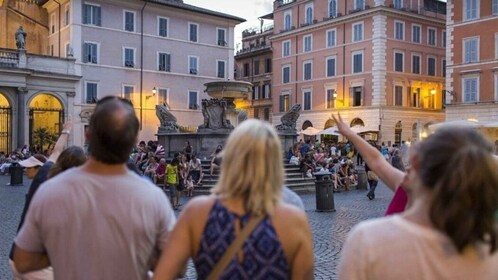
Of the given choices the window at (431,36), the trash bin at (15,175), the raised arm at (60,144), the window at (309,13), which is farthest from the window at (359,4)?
the raised arm at (60,144)

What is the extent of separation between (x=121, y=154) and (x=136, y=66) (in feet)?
135

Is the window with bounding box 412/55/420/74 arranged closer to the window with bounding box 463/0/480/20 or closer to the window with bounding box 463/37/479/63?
the window with bounding box 463/37/479/63

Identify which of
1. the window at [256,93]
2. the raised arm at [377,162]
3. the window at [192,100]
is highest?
the window at [256,93]

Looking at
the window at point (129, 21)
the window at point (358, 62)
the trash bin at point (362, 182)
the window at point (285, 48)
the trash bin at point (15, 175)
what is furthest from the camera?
the window at point (285, 48)

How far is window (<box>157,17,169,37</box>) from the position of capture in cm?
4412

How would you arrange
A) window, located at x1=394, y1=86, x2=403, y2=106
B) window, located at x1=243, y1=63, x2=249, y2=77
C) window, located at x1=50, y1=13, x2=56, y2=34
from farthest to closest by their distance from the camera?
window, located at x1=243, y1=63, x2=249, y2=77, window, located at x1=394, y1=86, x2=403, y2=106, window, located at x1=50, y1=13, x2=56, y2=34

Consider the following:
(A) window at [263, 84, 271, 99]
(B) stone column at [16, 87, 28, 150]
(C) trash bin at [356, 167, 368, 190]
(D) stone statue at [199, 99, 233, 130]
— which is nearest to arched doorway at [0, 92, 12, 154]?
(B) stone column at [16, 87, 28, 150]

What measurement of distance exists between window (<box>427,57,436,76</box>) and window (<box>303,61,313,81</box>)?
10.2 meters

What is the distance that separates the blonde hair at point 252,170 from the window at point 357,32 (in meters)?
46.0

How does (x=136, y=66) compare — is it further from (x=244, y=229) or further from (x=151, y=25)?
(x=244, y=229)

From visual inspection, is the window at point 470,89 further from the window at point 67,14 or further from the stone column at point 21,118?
the stone column at point 21,118

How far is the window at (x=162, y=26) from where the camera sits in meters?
44.1

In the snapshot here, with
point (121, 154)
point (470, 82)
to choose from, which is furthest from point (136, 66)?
point (121, 154)

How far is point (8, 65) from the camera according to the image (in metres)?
33.6
